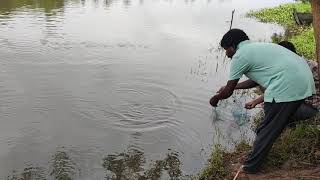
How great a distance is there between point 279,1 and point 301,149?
27.7 meters

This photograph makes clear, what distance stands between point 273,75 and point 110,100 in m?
4.97

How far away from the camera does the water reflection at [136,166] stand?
227 inches

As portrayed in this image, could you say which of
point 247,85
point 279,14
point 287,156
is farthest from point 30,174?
point 279,14

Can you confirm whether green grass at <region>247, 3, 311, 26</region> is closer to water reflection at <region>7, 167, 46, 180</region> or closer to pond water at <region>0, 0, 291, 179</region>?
pond water at <region>0, 0, 291, 179</region>

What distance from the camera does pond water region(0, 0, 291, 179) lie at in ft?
20.5

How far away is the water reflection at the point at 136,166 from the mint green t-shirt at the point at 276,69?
1.95 meters

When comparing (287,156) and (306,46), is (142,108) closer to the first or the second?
(287,156)

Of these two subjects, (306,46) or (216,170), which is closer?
(216,170)

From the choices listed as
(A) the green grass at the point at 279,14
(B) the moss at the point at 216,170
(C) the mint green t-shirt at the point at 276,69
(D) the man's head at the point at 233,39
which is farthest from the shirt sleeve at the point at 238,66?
(A) the green grass at the point at 279,14

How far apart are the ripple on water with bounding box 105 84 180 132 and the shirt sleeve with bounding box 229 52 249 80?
3203mm

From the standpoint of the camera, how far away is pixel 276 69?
4348 millimetres

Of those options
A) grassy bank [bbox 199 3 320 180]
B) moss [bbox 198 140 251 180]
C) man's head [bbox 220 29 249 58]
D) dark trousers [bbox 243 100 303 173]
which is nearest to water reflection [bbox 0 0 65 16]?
moss [bbox 198 140 251 180]

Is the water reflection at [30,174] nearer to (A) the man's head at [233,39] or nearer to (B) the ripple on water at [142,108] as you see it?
(B) the ripple on water at [142,108]

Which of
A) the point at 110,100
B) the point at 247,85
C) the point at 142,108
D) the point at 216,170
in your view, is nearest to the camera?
the point at 247,85
